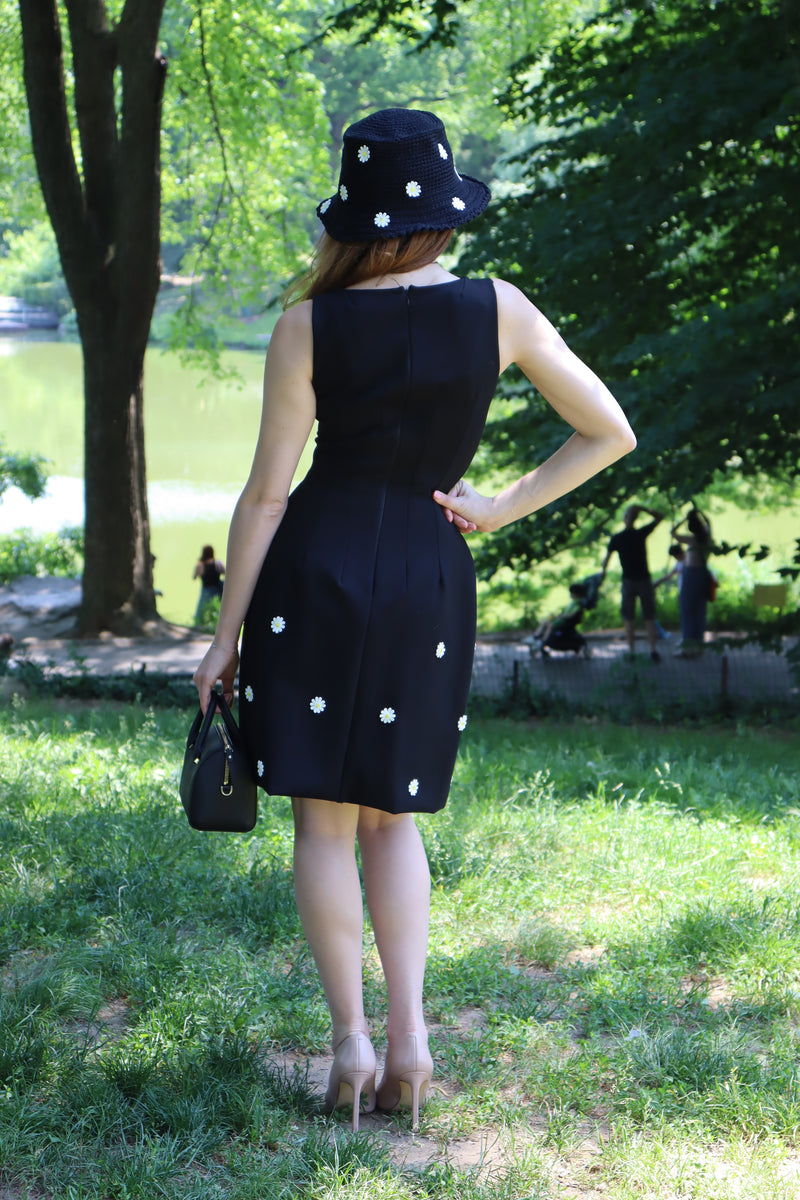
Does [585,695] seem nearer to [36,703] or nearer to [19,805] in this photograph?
[36,703]

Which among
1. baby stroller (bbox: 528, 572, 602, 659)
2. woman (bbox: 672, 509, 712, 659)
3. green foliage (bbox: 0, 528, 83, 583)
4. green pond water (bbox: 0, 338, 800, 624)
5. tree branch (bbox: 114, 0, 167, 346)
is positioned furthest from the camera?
green pond water (bbox: 0, 338, 800, 624)

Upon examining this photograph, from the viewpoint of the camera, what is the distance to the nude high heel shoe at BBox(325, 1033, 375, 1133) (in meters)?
2.59

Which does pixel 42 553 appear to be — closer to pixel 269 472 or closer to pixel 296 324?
pixel 269 472

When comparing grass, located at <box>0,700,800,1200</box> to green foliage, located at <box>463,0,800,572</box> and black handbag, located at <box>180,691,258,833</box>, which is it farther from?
green foliage, located at <box>463,0,800,572</box>

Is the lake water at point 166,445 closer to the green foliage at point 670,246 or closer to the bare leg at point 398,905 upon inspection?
the green foliage at point 670,246

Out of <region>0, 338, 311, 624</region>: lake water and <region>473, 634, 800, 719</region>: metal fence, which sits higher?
<region>0, 338, 311, 624</region>: lake water

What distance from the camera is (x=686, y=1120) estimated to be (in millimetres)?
2557

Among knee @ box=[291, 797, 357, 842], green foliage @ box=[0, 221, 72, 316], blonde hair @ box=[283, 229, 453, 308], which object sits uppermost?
green foliage @ box=[0, 221, 72, 316]

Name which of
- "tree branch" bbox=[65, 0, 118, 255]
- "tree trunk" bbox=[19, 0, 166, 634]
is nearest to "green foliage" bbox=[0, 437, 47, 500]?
"tree trunk" bbox=[19, 0, 166, 634]

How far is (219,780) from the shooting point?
8.54 feet

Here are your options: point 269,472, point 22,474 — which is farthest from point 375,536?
point 22,474

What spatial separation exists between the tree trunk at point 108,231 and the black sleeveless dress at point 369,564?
11.2 metres

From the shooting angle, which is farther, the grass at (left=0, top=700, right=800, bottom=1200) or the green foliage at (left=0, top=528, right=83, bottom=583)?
the green foliage at (left=0, top=528, right=83, bottom=583)

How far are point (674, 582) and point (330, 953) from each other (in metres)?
17.8
